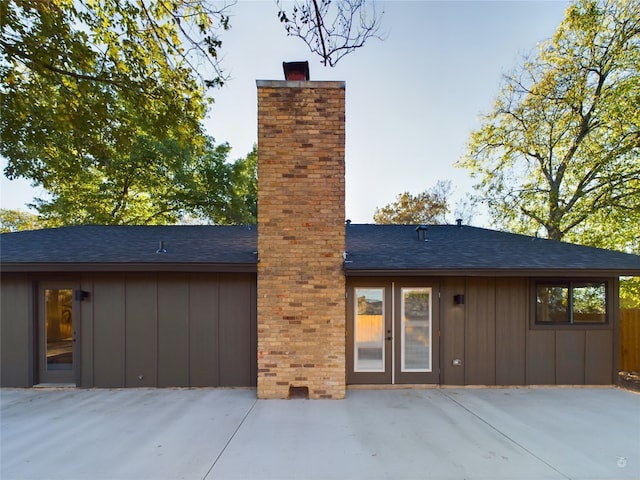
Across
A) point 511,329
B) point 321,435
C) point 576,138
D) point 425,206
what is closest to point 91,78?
point 321,435

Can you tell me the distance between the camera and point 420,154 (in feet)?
43.4

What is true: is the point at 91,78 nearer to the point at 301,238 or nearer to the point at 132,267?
the point at 132,267

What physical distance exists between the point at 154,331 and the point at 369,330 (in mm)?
4108

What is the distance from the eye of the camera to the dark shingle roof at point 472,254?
5.18m

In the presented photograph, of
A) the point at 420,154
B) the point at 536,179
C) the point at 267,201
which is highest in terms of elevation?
the point at 420,154

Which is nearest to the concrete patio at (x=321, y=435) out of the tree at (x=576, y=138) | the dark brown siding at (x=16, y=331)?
the dark brown siding at (x=16, y=331)

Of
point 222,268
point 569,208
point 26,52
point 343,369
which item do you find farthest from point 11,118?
point 569,208

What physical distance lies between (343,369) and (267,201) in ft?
10.2

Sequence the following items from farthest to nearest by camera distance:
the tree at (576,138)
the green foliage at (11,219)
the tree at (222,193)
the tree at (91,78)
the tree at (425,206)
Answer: the green foliage at (11,219) → the tree at (425,206) → the tree at (222,193) → the tree at (576,138) → the tree at (91,78)

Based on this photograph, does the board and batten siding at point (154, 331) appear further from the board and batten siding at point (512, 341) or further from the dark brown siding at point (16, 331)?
the board and batten siding at point (512, 341)

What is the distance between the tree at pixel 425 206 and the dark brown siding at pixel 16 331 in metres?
20.3

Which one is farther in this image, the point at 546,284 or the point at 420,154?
the point at 420,154

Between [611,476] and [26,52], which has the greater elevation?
[26,52]

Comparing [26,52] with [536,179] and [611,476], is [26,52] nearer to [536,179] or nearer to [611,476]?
[611,476]
